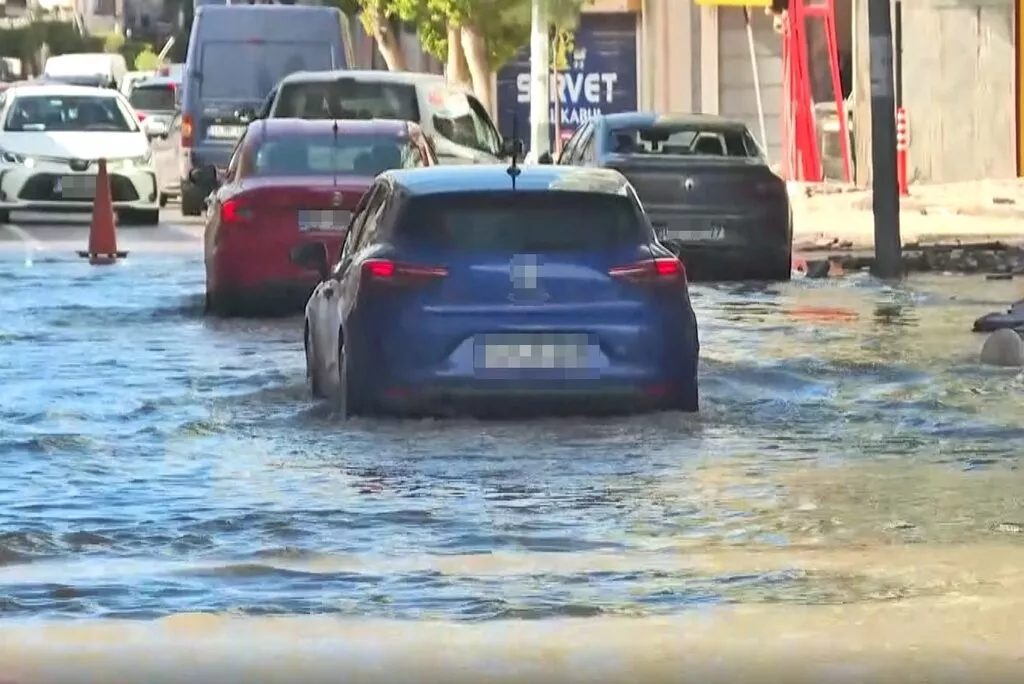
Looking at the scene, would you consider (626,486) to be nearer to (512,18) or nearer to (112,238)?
(112,238)

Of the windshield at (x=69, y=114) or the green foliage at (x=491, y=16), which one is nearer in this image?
the windshield at (x=69, y=114)

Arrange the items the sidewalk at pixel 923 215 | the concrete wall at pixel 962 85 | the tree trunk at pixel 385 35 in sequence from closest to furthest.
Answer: the sidewalk at pixel 923 215 < the concrete wall at pixel 962 85 < the tree trunk at pixel 385 35

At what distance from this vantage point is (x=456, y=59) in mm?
48250

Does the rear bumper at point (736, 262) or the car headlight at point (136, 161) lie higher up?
the car headlight at point (136, 161)

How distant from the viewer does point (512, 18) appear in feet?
145

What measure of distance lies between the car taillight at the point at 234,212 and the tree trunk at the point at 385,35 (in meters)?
32.0

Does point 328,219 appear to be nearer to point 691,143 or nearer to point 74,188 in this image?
point 691,143

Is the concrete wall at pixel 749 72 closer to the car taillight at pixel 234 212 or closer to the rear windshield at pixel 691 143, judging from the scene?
the rear windshield at pixel 691 143

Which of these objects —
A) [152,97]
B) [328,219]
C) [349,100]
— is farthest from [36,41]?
[328,219]

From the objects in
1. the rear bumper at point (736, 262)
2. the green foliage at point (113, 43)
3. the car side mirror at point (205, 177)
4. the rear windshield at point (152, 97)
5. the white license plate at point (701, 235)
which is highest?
the green foliage at point (113, 43)

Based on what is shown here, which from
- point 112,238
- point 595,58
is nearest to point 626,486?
point 112,238

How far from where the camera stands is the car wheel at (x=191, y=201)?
31.4m

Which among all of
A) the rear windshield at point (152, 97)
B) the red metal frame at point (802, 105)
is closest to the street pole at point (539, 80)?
the red metal frame at point (802, 105)

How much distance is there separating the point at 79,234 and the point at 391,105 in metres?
4.42
